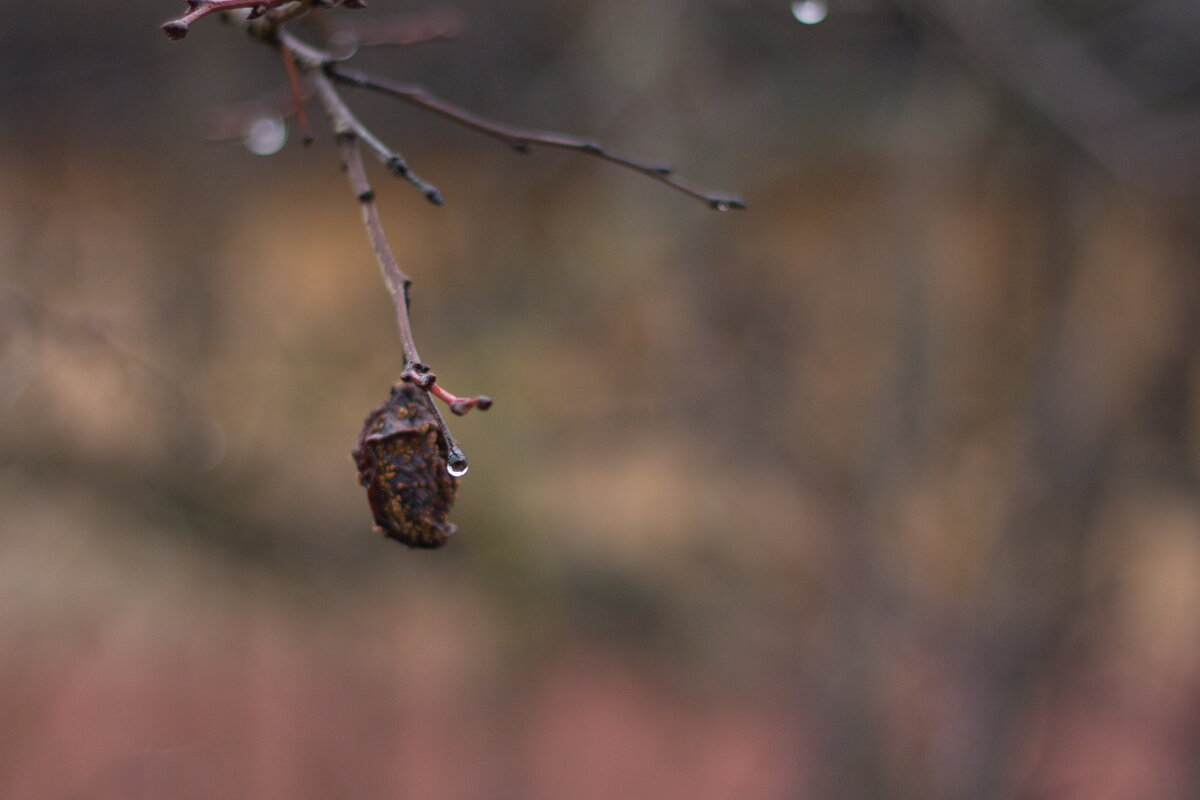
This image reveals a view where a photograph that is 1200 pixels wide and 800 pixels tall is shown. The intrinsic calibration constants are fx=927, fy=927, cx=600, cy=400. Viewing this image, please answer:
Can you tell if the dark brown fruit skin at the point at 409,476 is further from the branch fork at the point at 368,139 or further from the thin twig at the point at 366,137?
the thin twig at the point at 366,137

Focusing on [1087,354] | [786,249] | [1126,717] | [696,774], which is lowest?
[696,774]

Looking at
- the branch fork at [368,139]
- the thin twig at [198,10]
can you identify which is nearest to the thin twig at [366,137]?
the branch fork at [368,139]

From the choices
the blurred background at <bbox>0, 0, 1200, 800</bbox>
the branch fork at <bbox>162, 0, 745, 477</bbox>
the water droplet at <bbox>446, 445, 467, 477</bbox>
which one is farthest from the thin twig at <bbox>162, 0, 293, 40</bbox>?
the blurred background at <bbox>0, 0, 1200, 800</bbox>

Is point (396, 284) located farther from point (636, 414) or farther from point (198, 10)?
point (636, 414)

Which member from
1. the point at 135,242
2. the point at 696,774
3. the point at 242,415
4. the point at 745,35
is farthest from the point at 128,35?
the point at 696,774

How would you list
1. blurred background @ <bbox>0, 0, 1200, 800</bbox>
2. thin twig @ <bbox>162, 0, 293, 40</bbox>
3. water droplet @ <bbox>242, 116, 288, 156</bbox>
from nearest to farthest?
thin twig @ <bbox>162, 0, 293, 40</bbox>, water droplet @ <bbox>242, 116, 288, 156</bbox>, blurred background @ <bbox>0, 0, 1200, 800</bbox>

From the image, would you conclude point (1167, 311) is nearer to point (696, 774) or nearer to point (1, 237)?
point (696, 774)

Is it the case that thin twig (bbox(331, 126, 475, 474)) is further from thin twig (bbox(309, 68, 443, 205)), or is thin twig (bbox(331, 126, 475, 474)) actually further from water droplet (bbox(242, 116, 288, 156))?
water droplet (bbox(242, 116, 288, 156))
